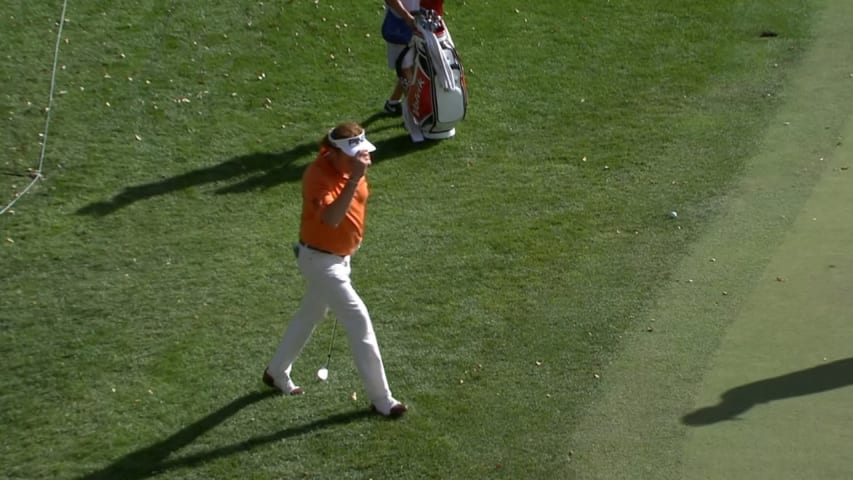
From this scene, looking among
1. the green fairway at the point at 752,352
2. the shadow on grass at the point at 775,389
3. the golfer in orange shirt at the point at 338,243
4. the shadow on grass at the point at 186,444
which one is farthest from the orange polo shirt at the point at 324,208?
the shadow on grass at the point at 775,389

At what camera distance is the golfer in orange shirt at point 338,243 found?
24.4 ft

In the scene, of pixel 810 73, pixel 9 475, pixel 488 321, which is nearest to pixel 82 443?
pixel 9 475

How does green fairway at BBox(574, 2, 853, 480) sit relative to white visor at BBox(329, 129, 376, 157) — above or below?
below

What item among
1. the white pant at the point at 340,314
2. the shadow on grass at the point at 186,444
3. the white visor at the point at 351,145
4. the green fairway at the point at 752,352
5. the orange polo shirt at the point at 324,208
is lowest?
the shadow on grass at the point at 186,444

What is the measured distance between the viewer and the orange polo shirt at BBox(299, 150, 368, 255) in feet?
24.6

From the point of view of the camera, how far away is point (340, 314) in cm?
779

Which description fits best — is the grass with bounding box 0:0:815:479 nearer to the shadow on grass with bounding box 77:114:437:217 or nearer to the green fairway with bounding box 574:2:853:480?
the shadow on grass with bounding box 77:114:437:217

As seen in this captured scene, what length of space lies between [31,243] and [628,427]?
5.55 metres

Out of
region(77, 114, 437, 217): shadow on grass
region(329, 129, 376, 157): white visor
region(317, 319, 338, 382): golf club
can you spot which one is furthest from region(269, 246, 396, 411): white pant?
region(77, 114, 437, 217): shadow on grass

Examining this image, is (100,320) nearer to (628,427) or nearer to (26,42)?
(628,427)

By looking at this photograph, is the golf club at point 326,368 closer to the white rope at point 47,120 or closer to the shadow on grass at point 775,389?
the shadow on grass at point 775,389

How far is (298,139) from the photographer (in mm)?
12609

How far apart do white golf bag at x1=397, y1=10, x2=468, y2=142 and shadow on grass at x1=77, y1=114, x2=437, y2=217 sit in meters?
0.22

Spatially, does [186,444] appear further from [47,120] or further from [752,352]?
[47,120]
